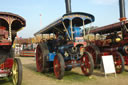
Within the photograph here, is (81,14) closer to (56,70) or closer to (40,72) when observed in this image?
(56,70)

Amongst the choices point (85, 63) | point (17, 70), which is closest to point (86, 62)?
point (85, 63)

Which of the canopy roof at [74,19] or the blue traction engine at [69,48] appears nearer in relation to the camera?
the blue traction engine at [69,48]

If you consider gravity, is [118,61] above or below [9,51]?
below

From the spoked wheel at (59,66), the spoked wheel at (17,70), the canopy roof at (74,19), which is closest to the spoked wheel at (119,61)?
the canopy roof at (74,19)

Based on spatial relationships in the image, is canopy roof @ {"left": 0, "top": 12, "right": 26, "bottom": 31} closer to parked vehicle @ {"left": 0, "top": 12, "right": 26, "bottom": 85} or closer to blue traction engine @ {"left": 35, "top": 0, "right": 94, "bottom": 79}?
parked vehicle @ {"left": 0, "top": 12, "right": 26, "bottom": 85}

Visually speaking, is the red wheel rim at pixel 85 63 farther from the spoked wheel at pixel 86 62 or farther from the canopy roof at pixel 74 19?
the canopy roof at pixel 74 19

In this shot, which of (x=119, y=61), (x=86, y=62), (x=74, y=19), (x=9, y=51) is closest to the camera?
(x=9, y=51)

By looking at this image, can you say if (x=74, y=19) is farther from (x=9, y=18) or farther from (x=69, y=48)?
(x=9, y=18)

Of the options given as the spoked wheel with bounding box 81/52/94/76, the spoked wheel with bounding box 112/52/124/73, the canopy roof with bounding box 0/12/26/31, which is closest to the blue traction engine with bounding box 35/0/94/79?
the spoked wheel with bounding box 81/52/94/76

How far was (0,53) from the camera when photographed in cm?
459

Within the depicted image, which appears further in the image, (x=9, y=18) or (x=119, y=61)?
(x=119, y=61)

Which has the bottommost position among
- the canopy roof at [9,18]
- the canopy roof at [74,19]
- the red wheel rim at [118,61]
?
the red wheel rim at [118,61]

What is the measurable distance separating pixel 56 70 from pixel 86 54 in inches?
51.0

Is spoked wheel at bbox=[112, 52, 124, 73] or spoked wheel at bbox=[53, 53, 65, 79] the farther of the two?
spoked wheel at bbox=[112, 52, 124, 73]
